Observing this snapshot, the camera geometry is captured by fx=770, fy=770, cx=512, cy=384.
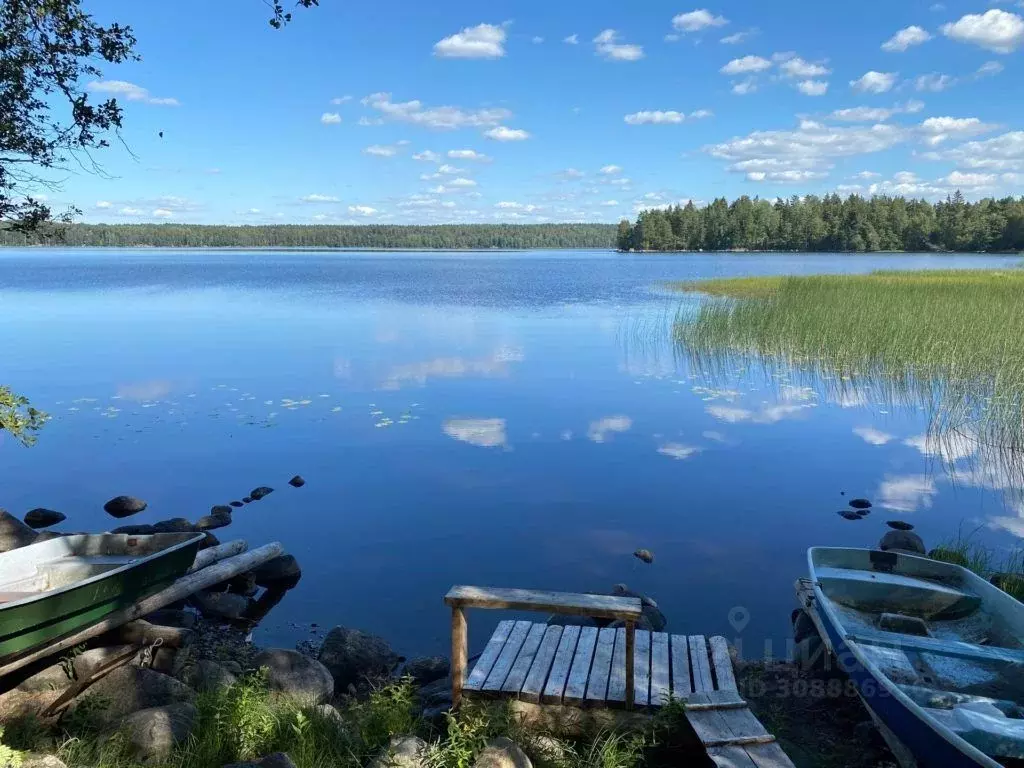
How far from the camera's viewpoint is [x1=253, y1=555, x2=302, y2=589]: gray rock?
9344mm

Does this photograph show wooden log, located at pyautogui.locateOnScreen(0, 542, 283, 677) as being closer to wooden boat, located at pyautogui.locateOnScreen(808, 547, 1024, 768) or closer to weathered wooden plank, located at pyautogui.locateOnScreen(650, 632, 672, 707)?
weathered wooden plank, located at pyautogui.locateOnScreen(650, 632, 672, 707)

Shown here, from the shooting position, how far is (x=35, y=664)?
677 cm

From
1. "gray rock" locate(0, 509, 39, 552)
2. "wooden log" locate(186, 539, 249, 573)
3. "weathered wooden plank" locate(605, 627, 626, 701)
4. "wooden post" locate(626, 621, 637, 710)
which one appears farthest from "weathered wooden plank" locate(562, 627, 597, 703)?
"gray rock" locate(0, 509, 39, 552)

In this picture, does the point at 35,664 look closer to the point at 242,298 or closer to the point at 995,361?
Answer: the point at 995,361

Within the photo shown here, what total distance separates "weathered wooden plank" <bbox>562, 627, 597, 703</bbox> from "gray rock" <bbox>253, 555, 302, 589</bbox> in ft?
14.1

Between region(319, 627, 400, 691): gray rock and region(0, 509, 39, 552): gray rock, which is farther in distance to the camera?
region(0, 509, 39, 552): gray rock

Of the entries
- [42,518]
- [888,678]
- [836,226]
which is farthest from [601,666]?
[836,226]

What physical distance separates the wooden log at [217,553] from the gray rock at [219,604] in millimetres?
331

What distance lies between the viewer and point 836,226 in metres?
120

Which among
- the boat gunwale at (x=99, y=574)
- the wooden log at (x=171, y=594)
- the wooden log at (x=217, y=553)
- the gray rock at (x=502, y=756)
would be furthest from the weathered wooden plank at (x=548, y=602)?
the wooden log at (x=217, y=553)

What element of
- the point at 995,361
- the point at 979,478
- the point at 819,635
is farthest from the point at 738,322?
the point at 819,635

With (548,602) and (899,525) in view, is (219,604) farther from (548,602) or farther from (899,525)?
(899,525)

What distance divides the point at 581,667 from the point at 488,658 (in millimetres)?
751

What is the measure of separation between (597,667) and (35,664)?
4.92 metres
